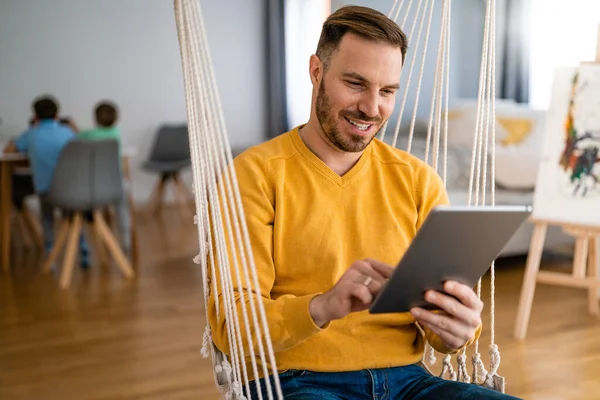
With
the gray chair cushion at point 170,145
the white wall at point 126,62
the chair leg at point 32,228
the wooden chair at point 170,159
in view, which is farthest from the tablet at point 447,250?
the white wall at point 126,62

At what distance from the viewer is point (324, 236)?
1.32 m

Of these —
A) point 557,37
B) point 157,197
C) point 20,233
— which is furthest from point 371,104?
point 157,197

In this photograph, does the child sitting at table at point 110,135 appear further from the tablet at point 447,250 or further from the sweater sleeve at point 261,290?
the tablet at point 447,250

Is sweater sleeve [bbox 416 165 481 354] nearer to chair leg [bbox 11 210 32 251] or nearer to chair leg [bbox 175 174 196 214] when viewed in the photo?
chair leg [bbox 11 210 32 251]

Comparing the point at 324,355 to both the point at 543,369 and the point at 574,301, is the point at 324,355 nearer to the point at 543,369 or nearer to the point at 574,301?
the point at 543,369

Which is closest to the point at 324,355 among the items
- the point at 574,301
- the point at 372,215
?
the point at 372,215

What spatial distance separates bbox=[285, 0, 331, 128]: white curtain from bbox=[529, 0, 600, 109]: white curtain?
1913 mm

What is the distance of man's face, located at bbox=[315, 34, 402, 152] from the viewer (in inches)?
51.2

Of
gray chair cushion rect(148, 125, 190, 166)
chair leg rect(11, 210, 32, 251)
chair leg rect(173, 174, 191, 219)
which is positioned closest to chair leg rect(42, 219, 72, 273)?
chair leg rect(11, 210, 32, 251)

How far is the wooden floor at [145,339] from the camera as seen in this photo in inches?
103

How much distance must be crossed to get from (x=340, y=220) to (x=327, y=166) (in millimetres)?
106

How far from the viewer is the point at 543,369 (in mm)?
2746

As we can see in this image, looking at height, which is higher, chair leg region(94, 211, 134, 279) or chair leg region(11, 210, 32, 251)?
chair leg region(94, 211, 134, 279)

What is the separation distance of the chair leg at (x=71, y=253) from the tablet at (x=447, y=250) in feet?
10.4
